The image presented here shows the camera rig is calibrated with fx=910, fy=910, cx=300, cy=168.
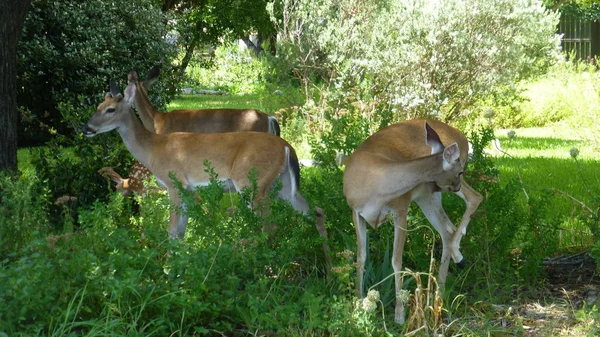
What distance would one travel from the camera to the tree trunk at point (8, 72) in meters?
7.36

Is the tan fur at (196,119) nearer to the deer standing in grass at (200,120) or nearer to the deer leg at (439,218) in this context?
the deer standing in grass at (200,120)

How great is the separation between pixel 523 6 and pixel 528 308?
930 centimetres

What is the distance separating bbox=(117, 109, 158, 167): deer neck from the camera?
24.8 ft

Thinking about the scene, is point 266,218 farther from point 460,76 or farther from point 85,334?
point 460,76

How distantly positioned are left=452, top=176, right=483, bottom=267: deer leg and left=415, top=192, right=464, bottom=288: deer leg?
53 millimetres

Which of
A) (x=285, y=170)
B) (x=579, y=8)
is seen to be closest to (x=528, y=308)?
(x=285, y=170)

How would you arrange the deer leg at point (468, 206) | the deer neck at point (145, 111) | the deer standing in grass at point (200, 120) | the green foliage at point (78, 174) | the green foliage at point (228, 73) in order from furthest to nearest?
the green foliage at point (228, 73) → the deer neck at point (145, 111) → the deer standing in grass at point (200, 120) → the green foliage at point (78, 174) → the deer leg at point (468, 206)

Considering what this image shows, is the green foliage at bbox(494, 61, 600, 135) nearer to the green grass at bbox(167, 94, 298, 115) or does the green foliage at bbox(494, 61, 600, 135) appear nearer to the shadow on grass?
the shadow on grass

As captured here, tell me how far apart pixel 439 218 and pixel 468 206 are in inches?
7.9

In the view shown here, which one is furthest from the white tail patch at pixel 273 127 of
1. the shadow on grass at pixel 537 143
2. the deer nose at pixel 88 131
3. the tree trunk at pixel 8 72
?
the shadow on grass at pixel 537 143

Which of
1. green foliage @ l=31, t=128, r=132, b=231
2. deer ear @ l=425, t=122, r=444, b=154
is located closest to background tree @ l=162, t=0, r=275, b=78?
green foliage @ l=31, t=128, r=132, b=231

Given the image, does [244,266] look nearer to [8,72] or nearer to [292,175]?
[292,175]

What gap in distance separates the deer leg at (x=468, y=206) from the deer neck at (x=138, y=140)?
2.86m

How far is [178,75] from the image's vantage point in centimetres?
1540
